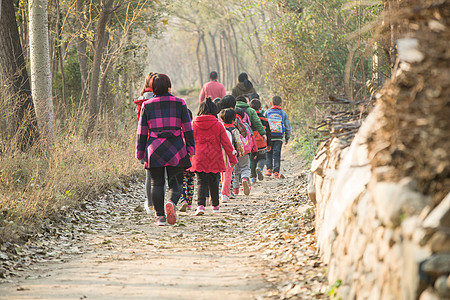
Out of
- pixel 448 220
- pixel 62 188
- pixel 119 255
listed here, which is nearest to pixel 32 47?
pixel 62 188

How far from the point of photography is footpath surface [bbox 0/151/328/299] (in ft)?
16.0

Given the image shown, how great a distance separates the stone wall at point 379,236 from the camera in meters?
3.08

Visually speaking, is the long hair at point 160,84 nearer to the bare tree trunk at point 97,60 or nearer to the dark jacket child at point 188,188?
the dark jacket child at point 188,188

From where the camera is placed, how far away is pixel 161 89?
7945 millimetres

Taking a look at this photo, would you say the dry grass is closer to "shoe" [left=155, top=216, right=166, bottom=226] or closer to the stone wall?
"shoe" [left=155, top=216, right=166, bottom=226]

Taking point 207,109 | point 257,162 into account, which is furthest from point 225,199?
point 257,162

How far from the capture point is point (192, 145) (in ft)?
26.7

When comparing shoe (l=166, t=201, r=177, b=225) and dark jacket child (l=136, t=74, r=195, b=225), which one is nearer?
dark jacket child (l=136, t=74, r=195, b=225)

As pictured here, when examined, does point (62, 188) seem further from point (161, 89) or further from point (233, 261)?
point (233, 261)

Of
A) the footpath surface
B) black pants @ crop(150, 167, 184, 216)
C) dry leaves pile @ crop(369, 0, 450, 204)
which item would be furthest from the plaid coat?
dry leaves pile @ crop(369, 0, 450, 204)

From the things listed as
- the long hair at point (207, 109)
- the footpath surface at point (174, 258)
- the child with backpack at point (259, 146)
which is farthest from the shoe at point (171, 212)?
the child with backpack at point (259, 146)

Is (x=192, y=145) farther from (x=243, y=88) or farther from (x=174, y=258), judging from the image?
(x=243, y=88)

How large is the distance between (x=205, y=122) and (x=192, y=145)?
116 centimetres

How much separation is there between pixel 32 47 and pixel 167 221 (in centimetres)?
465
